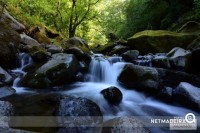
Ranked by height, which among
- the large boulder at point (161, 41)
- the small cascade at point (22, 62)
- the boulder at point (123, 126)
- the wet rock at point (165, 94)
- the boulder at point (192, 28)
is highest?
the boulder at point (192, 28)

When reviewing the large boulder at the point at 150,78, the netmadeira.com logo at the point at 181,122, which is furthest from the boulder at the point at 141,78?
the netmadeira.com logo at the point at 181,122

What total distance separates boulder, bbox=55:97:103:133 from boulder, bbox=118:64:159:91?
2.41 metres

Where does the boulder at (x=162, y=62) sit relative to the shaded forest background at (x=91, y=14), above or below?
below

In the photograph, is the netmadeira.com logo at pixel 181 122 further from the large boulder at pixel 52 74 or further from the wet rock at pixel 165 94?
the large boulder at pixel 52 74

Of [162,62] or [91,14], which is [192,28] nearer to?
[162,62]

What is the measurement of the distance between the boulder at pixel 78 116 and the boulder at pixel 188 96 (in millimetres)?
2313

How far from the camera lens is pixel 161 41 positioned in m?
11.4

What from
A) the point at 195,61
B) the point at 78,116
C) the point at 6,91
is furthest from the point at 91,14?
the point at 78,116

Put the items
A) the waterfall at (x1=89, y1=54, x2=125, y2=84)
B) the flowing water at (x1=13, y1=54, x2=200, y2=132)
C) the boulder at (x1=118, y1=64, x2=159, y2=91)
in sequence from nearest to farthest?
the flowing water at (x1=13, y1=54, x2=200, y2=132) < the boulder at (x1=118, y1=64, x2=159, y2=91) < the waterfall at (x1=89, y1=54, x2=125, y2=84)

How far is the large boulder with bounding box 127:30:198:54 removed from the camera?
11.2 m

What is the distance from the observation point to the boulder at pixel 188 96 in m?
5.20

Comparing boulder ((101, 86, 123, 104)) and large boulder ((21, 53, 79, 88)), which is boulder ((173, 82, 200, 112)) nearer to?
boulder ((101, 86, 123, 104))

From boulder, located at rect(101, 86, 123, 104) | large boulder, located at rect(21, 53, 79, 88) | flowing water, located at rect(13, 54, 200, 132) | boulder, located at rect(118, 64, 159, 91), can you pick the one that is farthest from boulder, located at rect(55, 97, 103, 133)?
boulder, located at rect(118, 64, 159, 91)

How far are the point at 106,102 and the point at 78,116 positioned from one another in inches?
53.4
